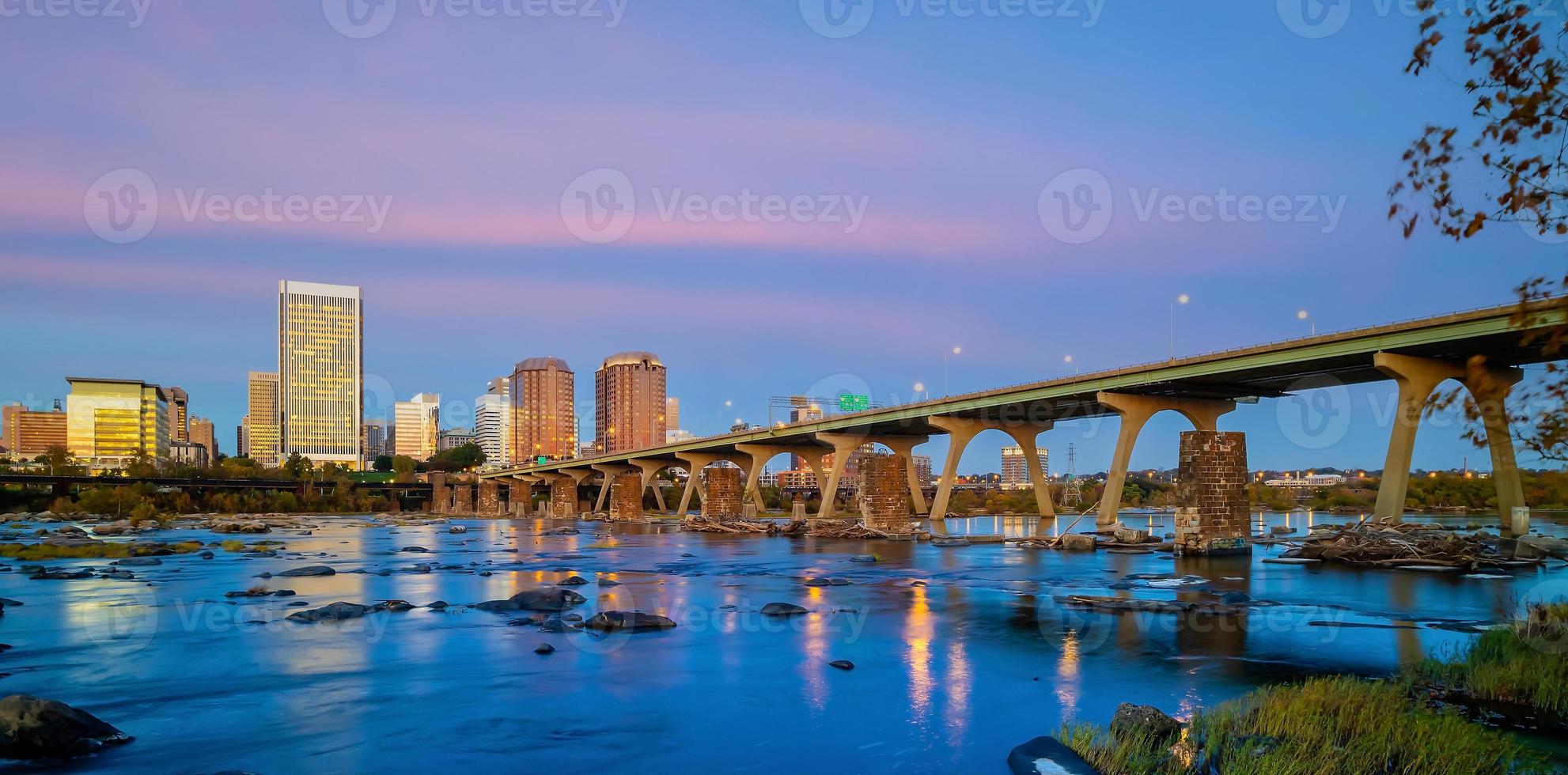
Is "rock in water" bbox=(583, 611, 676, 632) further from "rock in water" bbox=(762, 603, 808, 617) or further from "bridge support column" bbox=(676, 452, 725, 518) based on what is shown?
"bridge support column" bbox=(676, 452, 725, 518)

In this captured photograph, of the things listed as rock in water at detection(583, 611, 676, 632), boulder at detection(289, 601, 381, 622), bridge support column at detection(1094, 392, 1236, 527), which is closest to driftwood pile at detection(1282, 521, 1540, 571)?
bridge support column at detection(1094, 392, 1236, 527)

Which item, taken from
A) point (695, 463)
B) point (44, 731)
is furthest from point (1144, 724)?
point (695, 463)

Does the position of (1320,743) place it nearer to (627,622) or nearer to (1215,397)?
(627,622)

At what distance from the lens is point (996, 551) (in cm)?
6003

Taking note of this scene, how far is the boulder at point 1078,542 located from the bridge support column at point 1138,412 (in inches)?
356

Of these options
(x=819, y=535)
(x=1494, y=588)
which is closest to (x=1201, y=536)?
(x=1494, y=588)

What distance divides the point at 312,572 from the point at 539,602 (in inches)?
747

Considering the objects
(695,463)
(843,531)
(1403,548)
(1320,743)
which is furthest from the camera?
(695,463)

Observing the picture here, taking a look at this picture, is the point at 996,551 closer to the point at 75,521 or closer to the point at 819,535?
the point at 819,535

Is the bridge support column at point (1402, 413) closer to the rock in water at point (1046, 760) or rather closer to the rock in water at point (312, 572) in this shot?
the rock in water at point (1046, 760)

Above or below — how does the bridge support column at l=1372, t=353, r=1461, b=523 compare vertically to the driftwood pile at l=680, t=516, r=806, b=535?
above

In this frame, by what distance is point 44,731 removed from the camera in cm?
1417

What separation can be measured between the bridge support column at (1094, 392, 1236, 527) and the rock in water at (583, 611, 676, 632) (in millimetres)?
46542

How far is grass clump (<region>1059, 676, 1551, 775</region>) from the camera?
11.7m
